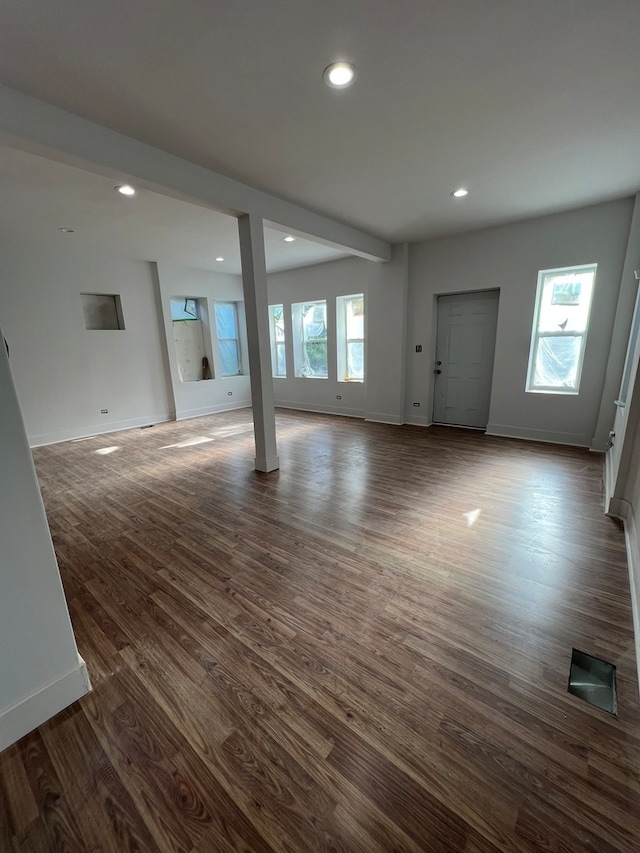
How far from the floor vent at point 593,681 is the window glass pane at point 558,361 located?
398 cm

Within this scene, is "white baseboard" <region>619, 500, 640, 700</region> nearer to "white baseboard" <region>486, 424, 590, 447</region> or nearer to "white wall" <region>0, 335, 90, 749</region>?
"white baseboard" <region>486, 424, 590, 447</region>

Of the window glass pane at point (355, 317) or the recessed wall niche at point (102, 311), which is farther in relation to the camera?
the window glass pane at point (355, 317)

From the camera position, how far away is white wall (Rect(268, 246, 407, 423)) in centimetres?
568

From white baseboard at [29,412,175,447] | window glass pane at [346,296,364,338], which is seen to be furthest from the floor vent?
white baseboard at [29,412,175,447]

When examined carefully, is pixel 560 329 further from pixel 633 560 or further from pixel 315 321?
pixel 315 321

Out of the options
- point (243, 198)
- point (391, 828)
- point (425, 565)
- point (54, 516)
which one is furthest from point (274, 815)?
point (243, 198)

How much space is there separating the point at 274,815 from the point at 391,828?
35 centimetres

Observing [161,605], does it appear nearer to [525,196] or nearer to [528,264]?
[525,196]

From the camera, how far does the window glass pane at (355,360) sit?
21.4ft

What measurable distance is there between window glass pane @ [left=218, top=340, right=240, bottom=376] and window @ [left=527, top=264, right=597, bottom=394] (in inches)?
237

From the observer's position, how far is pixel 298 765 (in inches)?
45.7

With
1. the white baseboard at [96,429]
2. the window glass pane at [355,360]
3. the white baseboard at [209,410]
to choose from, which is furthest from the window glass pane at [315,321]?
the white baseboard at [96,429]

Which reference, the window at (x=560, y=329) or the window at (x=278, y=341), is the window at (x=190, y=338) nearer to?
the window at (x=278, y=341)

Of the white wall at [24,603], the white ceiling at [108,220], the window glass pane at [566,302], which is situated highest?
the white ceiling at [108,220]
